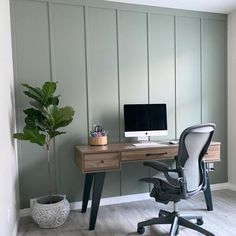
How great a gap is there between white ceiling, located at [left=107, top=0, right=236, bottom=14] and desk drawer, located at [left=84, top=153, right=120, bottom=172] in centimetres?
193

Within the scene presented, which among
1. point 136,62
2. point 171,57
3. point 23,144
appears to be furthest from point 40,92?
point 171,57

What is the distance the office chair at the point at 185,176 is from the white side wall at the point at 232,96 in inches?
60.2

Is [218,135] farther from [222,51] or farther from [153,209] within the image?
[153,209]

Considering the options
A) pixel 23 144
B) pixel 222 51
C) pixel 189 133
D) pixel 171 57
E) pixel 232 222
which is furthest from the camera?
pixel 222 51

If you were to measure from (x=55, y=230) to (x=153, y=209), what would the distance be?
117cm

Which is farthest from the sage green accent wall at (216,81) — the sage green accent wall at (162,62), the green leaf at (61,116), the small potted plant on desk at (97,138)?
the green leaf at (61,116)

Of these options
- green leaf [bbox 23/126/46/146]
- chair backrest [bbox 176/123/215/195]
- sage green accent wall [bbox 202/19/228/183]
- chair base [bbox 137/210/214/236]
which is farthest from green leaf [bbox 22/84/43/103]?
sage green accent wall [bbox 202/19/228/183]

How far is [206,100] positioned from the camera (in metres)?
3.71

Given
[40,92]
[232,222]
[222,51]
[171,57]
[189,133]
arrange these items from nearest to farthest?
[189,133] < [40,92] < [232,222] < [171,57] < [222,51]

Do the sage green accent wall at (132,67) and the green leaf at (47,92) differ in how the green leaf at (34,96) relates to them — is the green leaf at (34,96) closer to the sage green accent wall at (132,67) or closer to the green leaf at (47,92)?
the green leaf at (47,92)

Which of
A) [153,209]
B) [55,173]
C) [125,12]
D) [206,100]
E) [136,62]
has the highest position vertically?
[125,12]

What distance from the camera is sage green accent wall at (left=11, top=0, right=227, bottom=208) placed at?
116 inches

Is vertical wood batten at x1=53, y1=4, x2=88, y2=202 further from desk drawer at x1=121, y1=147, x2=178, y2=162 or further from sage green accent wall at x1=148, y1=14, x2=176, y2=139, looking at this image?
sage green accent wall at x1=148, y1=14, x2=176, y2=139

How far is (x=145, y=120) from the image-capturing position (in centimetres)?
313
